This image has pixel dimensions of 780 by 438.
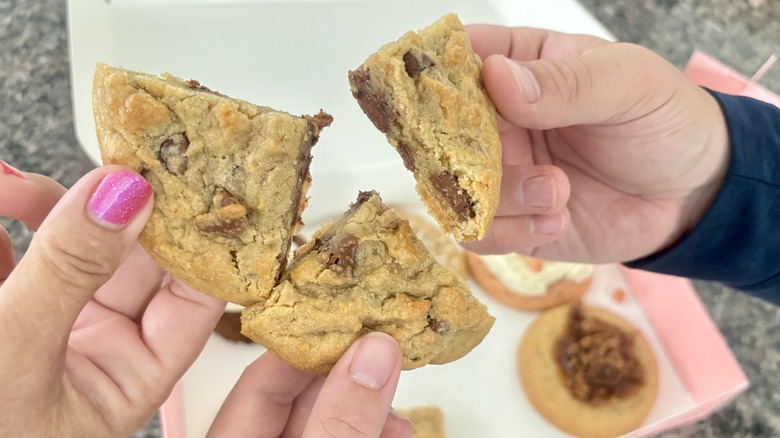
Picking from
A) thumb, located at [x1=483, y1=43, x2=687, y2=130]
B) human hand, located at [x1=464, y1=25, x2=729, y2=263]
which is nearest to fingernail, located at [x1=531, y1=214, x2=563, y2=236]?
human hand, located at [x1=464, y1=25, x2=729, y2=263]

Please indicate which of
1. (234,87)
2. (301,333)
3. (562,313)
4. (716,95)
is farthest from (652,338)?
(234,87)

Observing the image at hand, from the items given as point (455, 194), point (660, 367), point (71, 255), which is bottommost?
point (660, 367)

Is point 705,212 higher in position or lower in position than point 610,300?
higher

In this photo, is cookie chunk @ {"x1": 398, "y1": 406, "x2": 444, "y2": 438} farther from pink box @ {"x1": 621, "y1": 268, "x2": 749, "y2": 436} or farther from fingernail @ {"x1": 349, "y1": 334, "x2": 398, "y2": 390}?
fingernail @ {"x1": 349, "y1": 334, "x2": 398, "y2": 390}

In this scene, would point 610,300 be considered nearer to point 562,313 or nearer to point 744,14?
point 562,313

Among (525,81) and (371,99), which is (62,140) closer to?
(371,99)

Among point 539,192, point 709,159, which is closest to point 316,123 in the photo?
point 539,192
